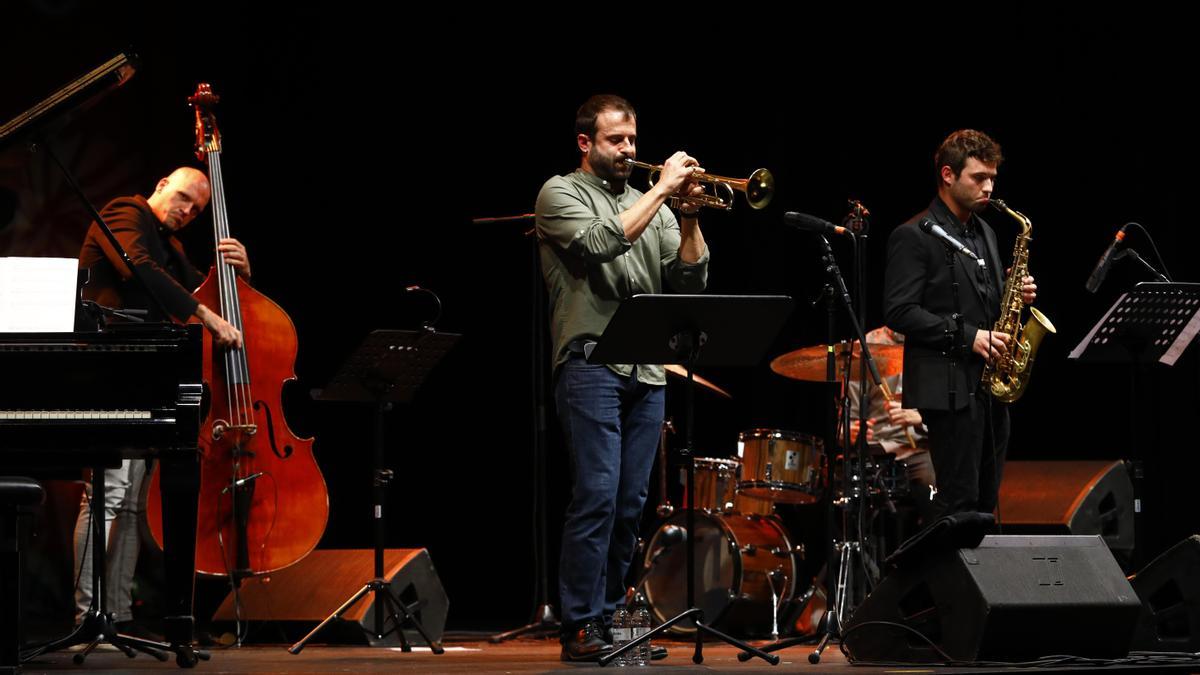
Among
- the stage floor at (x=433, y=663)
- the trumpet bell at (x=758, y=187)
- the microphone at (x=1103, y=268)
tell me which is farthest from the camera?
the microphone at (x=1103, y=268)

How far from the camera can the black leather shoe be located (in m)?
4.19

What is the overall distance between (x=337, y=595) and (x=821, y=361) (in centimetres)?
217

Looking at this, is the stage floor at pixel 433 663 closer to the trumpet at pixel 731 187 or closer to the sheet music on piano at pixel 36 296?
the sheet music on piano at pixel 36 296

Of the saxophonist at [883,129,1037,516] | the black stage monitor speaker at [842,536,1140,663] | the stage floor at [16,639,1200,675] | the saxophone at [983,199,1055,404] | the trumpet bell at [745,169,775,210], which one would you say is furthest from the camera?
the saxophone at [983,199,1055,404]

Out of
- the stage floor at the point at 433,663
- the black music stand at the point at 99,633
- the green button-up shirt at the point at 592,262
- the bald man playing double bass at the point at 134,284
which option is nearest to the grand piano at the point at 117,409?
the black music stand at the point at 99,633

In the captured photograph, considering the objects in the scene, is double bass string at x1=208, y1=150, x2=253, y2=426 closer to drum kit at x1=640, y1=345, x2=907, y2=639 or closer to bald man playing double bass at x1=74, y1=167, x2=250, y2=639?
bald man playing double bass at x1=74, y1=167, x2=250, y2=639

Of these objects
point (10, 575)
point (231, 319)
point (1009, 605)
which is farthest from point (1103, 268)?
point (10, 575)

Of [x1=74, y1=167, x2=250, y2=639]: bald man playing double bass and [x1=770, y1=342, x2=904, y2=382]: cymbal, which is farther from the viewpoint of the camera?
[x1=770, y1=342, x2=904, y2=382]: cymbal

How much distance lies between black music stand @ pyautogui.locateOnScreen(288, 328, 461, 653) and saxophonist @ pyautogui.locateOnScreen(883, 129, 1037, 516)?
165 centimetres

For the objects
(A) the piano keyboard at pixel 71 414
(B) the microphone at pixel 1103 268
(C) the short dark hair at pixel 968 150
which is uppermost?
(C) the short dark hair at pixel 968 150

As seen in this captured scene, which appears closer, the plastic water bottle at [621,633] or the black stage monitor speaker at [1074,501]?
the plastic water bottle at [621,633]

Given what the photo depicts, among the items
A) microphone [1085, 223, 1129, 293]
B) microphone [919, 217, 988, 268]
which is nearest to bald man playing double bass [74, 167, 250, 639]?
microphone [919, 217, 988, 268]

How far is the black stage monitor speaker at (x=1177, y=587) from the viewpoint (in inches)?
174

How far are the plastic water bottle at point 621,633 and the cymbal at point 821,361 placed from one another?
185 cm
